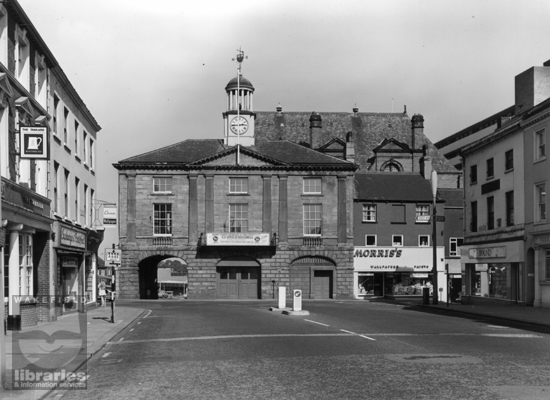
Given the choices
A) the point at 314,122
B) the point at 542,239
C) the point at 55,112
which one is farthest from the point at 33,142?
the point at 314,122

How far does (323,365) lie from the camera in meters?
13.2

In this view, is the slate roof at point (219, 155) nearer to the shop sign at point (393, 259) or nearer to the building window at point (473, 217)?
the shop sign at point (393, 259)

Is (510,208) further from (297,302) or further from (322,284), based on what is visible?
(322,284)

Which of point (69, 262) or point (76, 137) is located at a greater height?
point (76, 137)

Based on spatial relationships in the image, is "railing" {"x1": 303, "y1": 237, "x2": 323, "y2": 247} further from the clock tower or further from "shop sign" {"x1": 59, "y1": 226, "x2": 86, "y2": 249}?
"shop sign" {"x1": 59, "y1": 226, "x2": 86, "y2": 249}

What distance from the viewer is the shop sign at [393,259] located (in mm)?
63438

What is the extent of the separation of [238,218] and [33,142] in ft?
134

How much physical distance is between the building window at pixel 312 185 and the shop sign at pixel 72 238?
30.9m

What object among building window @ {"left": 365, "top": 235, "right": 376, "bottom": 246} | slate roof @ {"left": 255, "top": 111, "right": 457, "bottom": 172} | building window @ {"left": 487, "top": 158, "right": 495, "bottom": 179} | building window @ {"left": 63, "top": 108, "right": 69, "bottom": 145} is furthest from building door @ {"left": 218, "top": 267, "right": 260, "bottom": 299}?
building window @ {"left": 63, "top": 108, "right": 69, "bottom": 145}

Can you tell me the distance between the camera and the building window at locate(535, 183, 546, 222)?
1444 inches

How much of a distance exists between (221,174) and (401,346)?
46134 millimetres

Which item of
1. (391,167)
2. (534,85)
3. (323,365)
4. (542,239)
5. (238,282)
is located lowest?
(238,282)

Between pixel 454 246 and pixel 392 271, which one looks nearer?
pixel 392 271

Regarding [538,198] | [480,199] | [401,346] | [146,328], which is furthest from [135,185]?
[401,346]
